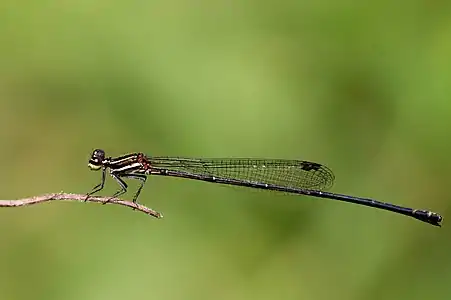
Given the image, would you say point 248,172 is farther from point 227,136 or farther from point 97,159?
point 97,159

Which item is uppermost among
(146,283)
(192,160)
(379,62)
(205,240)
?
(379,62)

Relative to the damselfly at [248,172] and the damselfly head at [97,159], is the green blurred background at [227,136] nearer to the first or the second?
the damselfly at [248,172]

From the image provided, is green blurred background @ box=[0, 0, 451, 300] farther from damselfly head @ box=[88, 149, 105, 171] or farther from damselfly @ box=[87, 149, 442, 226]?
damselfly head @ box=[88, 149, 105, 171]

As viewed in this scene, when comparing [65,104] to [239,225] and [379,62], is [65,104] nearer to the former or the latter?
[239,225]

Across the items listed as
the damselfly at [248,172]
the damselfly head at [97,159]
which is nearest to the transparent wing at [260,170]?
the damselfly at [248,172]

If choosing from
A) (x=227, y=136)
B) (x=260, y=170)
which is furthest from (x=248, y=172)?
(x=227, y=136)

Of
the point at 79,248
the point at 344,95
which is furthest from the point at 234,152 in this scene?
the point at 79,248
